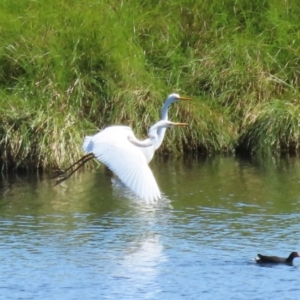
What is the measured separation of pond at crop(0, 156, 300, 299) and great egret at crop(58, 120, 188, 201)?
661mm

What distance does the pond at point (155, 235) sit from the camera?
28.8 ft

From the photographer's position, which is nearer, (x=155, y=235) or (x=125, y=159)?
(x=125, y=159)

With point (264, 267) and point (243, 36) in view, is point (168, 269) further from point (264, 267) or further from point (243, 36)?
point (243, 36)

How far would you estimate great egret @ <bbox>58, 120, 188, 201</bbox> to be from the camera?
9562 mm

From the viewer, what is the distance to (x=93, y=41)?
53.8 ft

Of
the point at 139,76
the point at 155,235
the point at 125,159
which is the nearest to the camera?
the point at 125,159

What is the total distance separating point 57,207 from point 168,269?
319 cm

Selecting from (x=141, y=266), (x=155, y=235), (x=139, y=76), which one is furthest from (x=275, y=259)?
(x=139, y=76)

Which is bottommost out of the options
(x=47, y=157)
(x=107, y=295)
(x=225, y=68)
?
(x=107, y=295)

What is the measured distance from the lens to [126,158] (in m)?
10.2

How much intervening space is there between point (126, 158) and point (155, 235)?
0.90 metres

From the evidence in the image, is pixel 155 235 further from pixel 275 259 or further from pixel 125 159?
pixel 275 259

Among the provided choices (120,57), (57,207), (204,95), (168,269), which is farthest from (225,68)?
(168,269)

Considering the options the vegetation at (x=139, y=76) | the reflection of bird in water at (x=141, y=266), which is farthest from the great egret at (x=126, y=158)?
the vegetation at (x=139, y=76)
